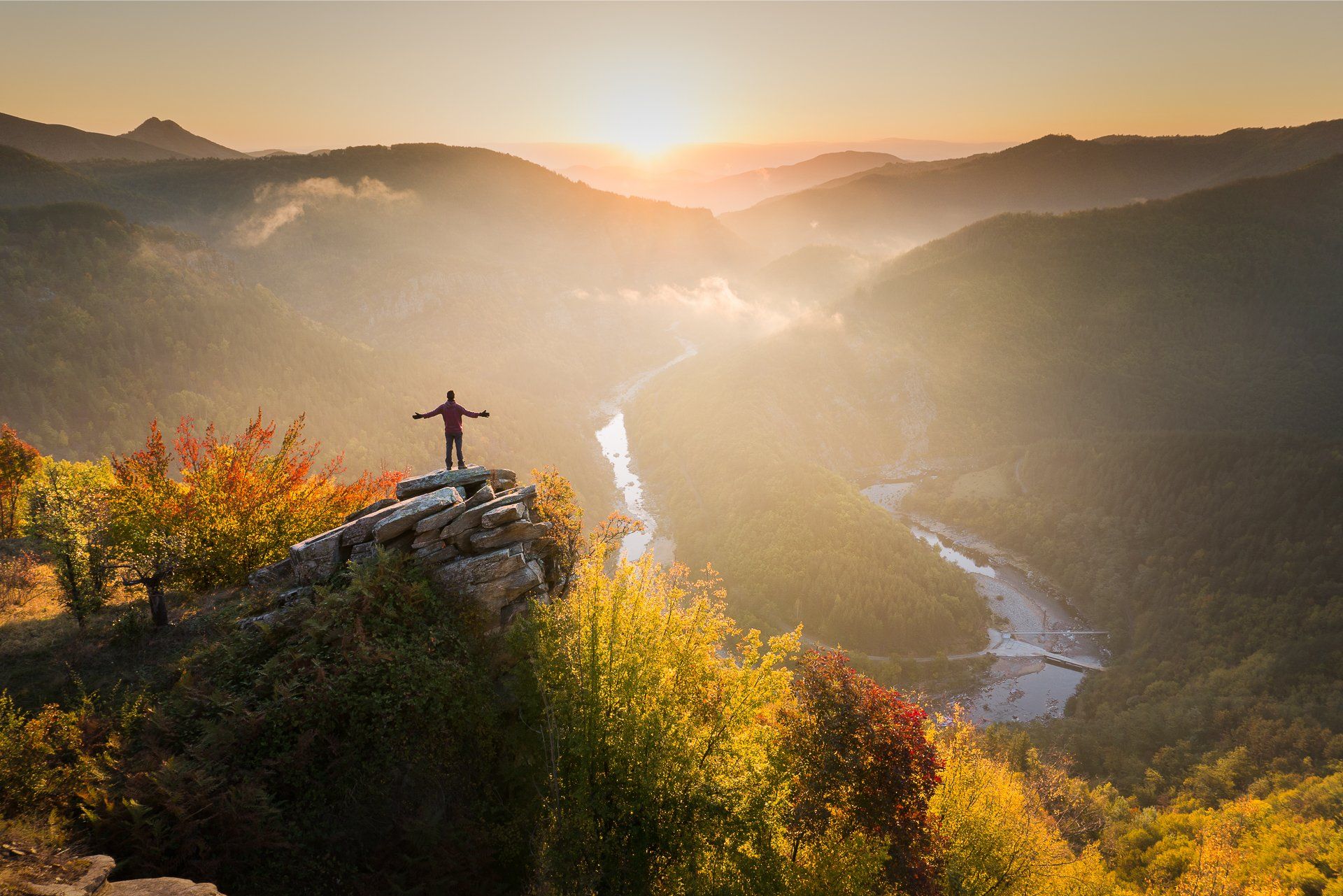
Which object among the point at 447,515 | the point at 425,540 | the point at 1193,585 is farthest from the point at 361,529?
the point at 1193,585

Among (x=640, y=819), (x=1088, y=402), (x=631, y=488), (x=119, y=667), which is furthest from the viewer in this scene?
(x=1088, y=402)

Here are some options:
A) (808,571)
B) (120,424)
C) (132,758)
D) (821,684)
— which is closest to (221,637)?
(132,758)

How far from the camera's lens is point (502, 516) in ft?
75.9

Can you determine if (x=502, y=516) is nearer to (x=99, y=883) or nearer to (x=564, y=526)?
(x=564, y=526)

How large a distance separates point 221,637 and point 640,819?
1615 centimetres

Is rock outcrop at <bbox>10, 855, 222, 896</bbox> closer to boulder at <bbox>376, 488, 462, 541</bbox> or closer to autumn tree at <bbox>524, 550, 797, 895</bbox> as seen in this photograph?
autumn tree at <bbox>524, 550, 797, 895</bbox>

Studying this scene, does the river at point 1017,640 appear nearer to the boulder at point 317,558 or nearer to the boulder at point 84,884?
the boulder at point 317,558

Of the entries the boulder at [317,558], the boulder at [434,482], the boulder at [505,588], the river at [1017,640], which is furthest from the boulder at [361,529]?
the river at [1017,640]

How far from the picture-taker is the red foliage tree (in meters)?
19.1

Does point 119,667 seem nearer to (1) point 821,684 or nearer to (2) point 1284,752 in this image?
(1) point 821,684

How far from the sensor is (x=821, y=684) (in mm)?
20344

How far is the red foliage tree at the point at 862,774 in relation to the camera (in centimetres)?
1909

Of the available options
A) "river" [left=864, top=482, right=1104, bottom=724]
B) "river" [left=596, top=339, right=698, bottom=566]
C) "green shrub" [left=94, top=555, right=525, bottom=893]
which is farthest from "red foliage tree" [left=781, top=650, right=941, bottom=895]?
"river" [left=864, top=482, right=1104, bottom=724]

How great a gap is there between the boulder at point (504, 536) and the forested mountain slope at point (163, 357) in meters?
84.2
